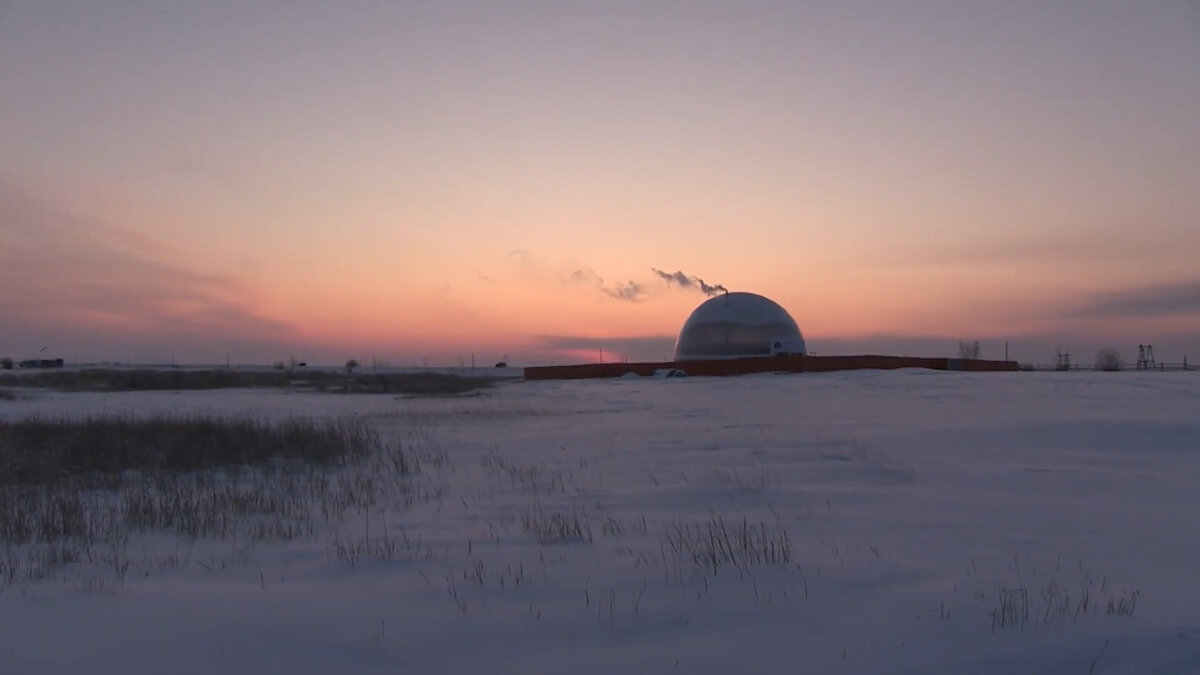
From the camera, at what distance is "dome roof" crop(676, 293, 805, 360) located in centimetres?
6488

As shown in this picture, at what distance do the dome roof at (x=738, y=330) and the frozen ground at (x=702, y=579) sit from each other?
52173 millimetres

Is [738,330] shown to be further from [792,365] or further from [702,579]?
[702,579]

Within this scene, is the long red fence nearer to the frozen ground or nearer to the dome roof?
the dome roof

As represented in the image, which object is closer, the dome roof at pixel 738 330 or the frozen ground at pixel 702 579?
the frozen ground at pixel 702 579

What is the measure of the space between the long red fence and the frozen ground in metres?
40.0

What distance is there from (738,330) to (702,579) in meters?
59.9

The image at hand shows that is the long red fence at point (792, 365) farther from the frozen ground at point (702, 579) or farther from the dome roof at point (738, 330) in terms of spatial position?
the frozen ground at point (702, 579)

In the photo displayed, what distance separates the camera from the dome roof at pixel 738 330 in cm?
6488

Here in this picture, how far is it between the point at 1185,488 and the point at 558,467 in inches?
308

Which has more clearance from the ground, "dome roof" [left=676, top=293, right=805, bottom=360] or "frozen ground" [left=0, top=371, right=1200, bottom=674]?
"dome roof" [left=676, top=293, right=805, bottom=360]

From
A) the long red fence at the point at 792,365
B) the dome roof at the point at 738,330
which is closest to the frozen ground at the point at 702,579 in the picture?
the long red fence at the point at 792,365

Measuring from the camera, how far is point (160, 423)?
20.0m

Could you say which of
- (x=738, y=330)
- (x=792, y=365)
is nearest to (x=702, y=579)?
(x=792, y=365)

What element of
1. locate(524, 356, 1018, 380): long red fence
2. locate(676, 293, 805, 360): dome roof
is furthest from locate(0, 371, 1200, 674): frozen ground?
locate(676, 293, 805, 360): dome roof
